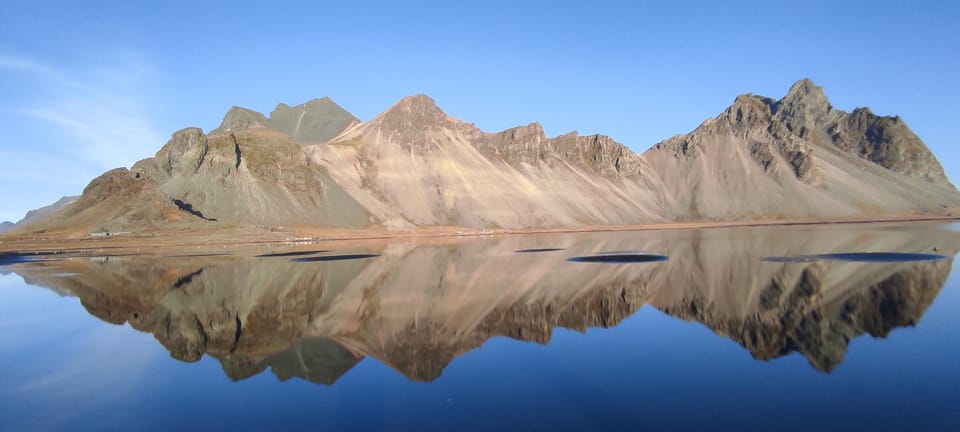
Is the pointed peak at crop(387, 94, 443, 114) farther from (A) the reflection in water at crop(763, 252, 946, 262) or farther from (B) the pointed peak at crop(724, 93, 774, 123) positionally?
(A) the reflection in water at crop(763, 252, 946, 262)

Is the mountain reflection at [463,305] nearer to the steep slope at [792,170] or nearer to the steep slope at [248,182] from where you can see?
the steep slope at [248,182]

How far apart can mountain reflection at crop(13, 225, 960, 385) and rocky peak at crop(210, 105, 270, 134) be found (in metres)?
136

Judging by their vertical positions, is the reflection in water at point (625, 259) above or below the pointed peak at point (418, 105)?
below

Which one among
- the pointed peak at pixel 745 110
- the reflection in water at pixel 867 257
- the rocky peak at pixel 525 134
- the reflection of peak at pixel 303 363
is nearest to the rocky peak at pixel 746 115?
the pointed peak at pixel 745 110

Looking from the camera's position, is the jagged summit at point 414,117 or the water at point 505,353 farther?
the jagged summit at point 414,117

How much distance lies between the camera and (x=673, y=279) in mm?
28812

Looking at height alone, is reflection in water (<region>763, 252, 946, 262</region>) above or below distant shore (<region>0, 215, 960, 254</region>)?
below

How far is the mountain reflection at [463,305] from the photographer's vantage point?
16297 mm

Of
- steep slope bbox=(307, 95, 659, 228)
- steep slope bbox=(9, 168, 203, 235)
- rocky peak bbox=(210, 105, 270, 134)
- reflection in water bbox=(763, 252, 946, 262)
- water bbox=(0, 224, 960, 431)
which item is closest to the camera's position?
water bbox=(0, 224, 960, 431)

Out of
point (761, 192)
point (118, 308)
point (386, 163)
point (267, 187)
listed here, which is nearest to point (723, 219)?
point (761, 192)

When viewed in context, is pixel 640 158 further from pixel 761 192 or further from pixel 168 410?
pixel 168 410

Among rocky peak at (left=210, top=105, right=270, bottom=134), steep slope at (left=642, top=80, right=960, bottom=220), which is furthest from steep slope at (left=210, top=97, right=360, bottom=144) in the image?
steep slope at (left=642, top=80, right=960, bottom=220)

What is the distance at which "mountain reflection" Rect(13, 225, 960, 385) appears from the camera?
53.5 ft

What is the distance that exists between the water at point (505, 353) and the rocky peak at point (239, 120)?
5761 inches
